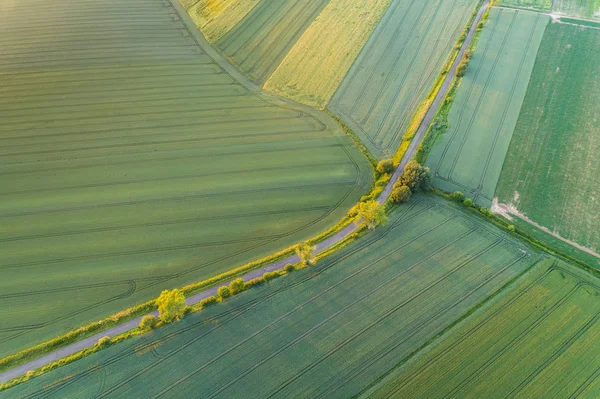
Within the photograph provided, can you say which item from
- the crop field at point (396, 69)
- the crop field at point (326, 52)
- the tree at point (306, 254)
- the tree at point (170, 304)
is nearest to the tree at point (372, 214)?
the tree at point (306, 254)

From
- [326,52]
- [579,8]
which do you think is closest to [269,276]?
[326,52]

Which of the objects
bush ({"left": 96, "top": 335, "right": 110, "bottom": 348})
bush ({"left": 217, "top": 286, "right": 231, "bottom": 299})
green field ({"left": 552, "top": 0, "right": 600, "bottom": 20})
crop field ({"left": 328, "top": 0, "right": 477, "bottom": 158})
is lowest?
bush ({"left": 96, "top": 335, "right": 110, "bottom": 348})

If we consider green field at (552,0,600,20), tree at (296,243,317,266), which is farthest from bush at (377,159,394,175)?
green field at (552,0,600,20)

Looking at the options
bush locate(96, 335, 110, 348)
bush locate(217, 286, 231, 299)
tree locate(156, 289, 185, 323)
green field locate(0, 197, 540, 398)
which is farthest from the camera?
bush locate(217, 286, 231, 299)

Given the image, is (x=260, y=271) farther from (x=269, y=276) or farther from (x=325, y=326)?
(x=325, y=326)

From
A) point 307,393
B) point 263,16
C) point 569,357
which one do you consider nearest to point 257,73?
point 263,16

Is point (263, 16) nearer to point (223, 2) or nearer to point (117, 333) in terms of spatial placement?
point (223, 2)

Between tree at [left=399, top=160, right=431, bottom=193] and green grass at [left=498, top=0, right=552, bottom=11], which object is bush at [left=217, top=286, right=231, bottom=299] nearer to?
tree at [left=399, top=160, right=431, bottom=193]

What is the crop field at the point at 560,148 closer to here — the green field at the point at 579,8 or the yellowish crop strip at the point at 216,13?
the green field at the point at 579,8
